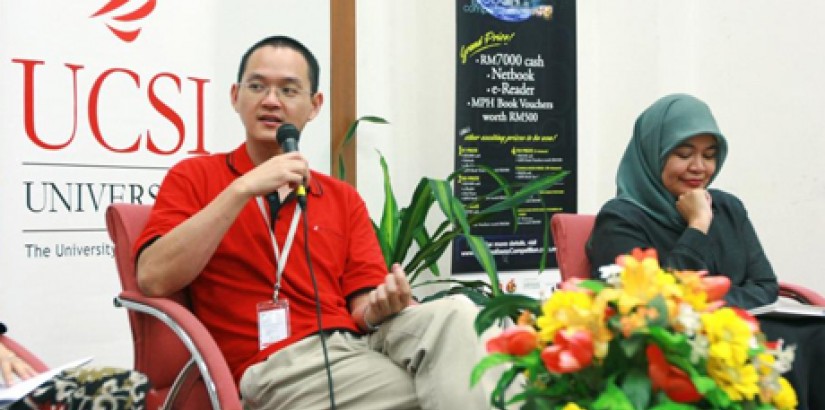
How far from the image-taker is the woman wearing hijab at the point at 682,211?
2.47 metres

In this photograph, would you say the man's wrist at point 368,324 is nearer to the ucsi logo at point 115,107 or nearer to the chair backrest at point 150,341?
the chair backrest at point 150,341

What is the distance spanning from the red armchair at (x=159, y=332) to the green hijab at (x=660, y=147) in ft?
4.55

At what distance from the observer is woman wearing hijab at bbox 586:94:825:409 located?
97.2 inches

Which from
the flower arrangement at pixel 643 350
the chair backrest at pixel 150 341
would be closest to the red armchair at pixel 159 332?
the chair backrest at pixel 150 341

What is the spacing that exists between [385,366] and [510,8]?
7.89ft

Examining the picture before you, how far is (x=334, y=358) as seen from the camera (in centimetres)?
197

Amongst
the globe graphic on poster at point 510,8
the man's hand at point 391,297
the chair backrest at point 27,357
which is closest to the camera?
the chair backrest at point 27,357

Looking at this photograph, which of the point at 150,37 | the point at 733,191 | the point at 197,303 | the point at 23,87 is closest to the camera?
the point at 197,303

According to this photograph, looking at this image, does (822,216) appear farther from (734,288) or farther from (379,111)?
(379,111)

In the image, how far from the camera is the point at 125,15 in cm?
306

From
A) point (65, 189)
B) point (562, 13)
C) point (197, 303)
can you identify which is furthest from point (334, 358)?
point (562, 13)

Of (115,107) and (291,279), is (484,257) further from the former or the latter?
(115,107)

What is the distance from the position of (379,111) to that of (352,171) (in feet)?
1.02

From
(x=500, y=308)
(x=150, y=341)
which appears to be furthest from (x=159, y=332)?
(x=500, y=308)
